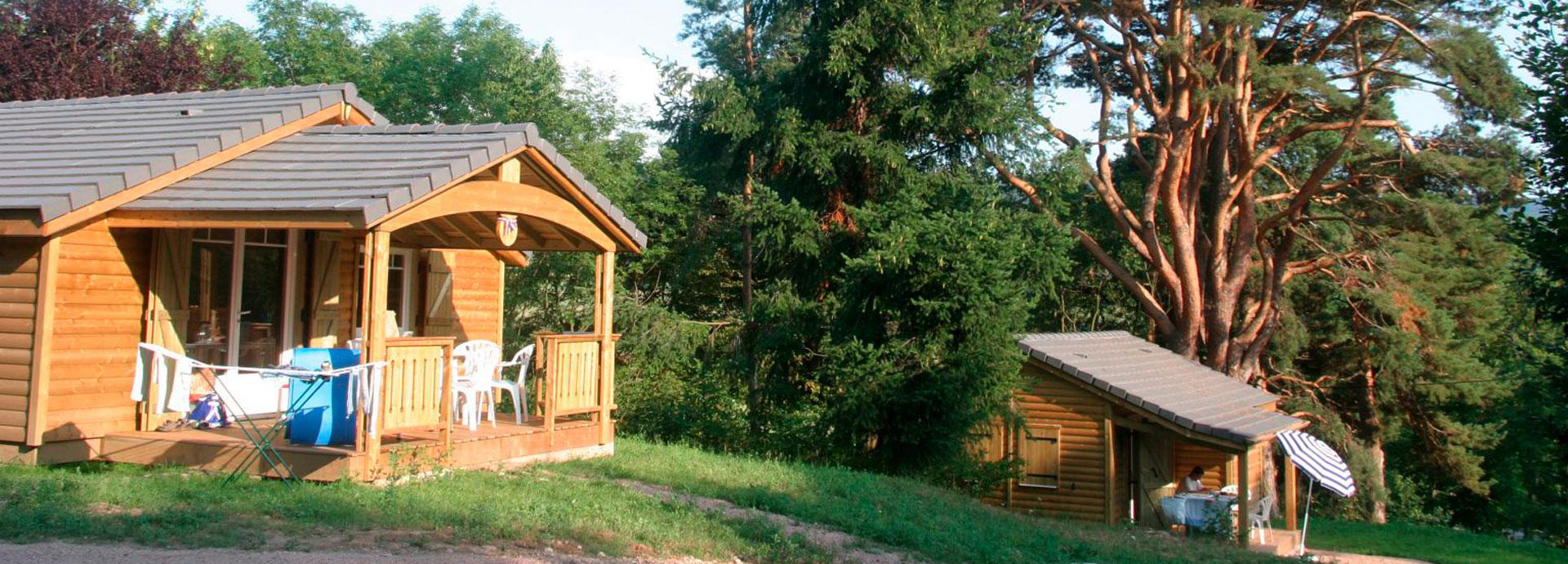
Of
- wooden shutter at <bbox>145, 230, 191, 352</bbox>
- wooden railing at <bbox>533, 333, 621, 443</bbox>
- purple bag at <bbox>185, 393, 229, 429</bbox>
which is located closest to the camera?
wooden shutter at <bbox>145, 230, 191, 352</bbox>

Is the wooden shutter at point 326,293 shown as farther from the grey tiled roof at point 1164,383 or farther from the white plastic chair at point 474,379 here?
the grey tiled roof at point 1164,383

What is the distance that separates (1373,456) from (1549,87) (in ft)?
75.4

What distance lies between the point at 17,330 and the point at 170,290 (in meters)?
1.47

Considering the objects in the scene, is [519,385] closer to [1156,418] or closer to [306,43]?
[1156,418]

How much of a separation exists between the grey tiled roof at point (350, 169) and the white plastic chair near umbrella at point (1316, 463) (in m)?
13.4

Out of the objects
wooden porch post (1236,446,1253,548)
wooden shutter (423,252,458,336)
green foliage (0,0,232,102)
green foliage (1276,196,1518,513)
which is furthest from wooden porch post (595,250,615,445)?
green foliage (0,0,232,102)

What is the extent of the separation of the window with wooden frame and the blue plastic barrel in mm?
11926

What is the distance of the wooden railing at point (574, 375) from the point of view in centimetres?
1244

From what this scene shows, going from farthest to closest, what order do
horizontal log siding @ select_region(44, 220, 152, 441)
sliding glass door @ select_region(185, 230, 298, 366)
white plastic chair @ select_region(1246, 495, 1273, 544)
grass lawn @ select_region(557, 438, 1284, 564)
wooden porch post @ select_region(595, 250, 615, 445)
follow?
1. white plastic chair @ select_region(1246, 495, 1273, 544)
2. wooden porch post @ select_region(595, 250, 615, 445)
3. sliding glass door @ select_region(185, 230, 298, 366)
4. grass lawn @ select_region(557, 438, 1284, 564)
5. horizontal log siding @ select_region(44, 220, 152, 441)

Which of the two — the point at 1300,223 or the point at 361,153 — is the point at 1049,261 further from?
the point at 1300,223

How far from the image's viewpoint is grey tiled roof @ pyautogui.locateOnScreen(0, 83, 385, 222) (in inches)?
413

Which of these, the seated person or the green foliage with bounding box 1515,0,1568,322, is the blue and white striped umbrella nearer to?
the seated person

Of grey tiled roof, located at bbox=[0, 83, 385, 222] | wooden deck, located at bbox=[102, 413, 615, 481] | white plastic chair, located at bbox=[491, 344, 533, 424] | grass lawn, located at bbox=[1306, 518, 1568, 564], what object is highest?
grey tiled roof, located at bbox=[0, 83, 385, 222]

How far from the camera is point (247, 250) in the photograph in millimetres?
12750
